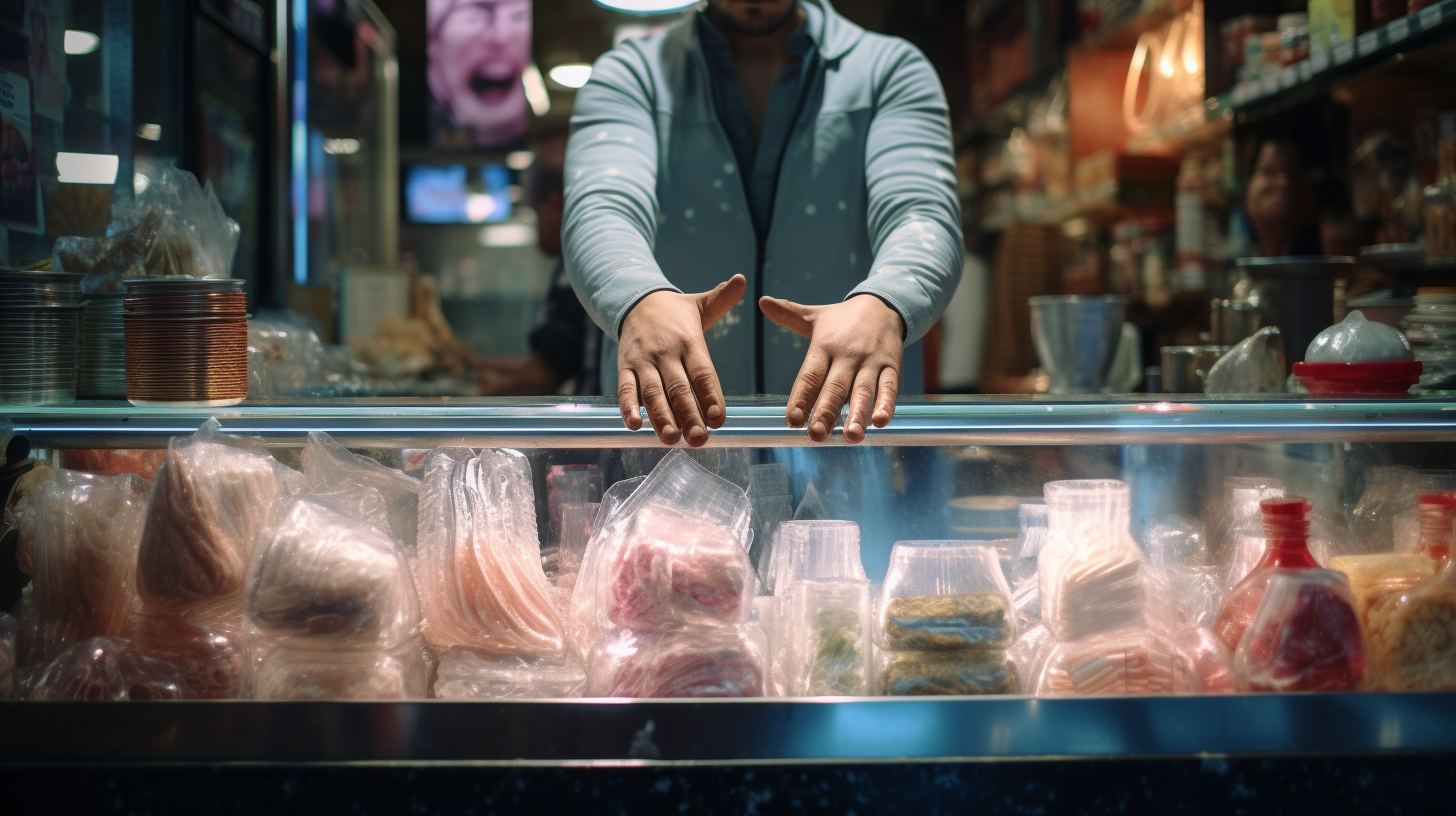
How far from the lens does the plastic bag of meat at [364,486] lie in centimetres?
106

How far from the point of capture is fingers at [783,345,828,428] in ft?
3.26

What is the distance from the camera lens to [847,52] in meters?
1.83

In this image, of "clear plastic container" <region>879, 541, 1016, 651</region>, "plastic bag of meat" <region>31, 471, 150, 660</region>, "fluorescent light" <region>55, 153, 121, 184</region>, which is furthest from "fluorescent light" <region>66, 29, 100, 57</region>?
"clear plastic container" <region>879, 541, 1016, 651</region>

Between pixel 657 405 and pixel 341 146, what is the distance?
458cm

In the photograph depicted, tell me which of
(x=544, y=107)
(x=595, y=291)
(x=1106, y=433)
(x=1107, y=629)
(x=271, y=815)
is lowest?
(x=271, y=815)

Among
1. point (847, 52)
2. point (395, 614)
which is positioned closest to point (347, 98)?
point (847, 52)

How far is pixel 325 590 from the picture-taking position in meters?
0.94

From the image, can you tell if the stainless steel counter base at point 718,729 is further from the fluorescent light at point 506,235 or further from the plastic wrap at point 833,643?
the fluorescent light at point 506,235

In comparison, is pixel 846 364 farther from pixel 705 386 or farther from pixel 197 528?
pixel 197 528

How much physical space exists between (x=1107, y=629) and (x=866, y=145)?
104 centimetres

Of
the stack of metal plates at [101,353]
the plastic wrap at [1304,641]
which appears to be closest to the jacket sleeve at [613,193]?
the stack of metal plates at [101,353]

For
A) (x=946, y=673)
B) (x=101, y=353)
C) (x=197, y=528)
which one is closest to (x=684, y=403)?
(x=946, y=673)

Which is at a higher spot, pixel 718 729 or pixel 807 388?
pixel 807 388

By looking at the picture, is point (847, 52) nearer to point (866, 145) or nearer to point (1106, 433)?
point (866, 145)
